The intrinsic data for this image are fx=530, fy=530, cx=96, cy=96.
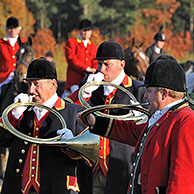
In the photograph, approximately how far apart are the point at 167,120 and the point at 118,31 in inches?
1402

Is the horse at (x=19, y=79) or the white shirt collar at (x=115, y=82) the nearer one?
the white shirt collar at (x=115, y=82)

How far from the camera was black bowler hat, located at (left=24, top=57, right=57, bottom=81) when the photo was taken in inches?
167

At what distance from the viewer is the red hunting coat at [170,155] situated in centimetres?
306

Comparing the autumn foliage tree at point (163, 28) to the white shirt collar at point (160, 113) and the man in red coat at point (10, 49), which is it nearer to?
the man in red coat at point (10, 49)

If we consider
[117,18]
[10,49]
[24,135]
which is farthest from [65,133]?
[117,18]

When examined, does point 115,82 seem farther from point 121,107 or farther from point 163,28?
point 163,28

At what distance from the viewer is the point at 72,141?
3826 millimetres

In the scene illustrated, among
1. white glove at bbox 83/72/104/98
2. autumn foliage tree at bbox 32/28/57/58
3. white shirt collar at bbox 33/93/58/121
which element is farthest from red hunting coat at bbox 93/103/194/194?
autumn foliage tree at bbox 32/28/57/58

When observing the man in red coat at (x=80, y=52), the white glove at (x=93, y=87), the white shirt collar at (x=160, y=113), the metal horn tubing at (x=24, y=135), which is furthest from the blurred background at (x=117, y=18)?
the white shirt collar at (x=160, y=113)

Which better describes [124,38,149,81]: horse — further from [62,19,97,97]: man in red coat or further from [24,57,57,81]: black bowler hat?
[24,57,57,81]: black bowler hat

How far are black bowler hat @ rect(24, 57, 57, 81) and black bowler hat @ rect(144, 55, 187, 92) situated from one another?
1107mm

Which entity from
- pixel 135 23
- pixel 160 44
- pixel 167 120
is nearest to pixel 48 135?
pixel 167 120

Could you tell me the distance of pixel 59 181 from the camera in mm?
4082

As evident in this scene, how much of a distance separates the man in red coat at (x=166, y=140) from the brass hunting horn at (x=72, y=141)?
0.48 meters
